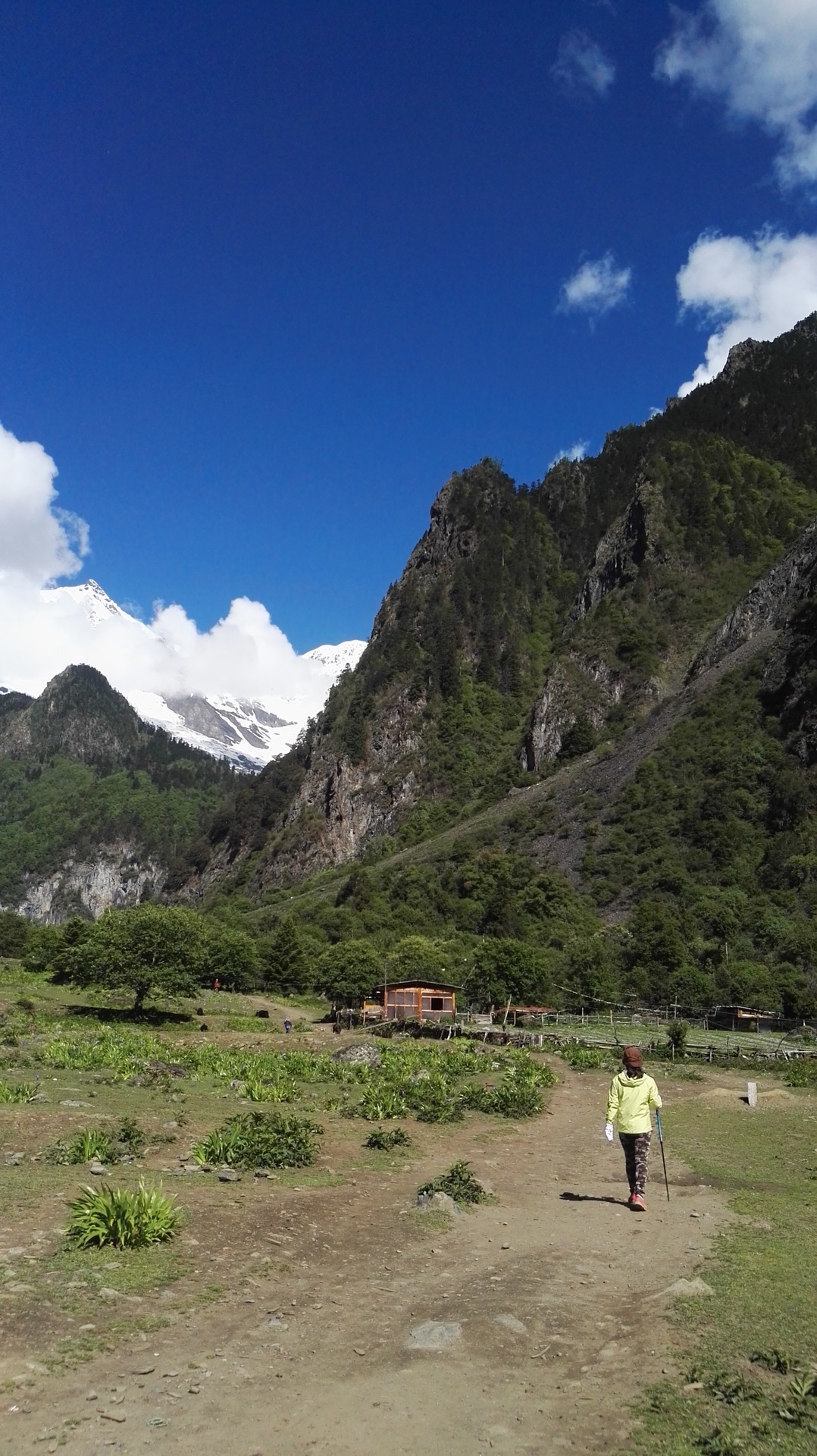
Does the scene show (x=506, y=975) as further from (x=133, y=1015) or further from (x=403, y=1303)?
(x=403, y=1303)

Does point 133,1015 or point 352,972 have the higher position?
point 352,972

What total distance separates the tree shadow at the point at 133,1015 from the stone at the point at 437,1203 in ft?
119

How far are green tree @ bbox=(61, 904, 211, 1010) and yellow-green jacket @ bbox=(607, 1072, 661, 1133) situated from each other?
121 feet

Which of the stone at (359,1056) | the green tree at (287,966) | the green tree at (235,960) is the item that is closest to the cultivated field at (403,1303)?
the stone at (359,1056)

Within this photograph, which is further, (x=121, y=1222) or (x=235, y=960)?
(x=235, y=960)

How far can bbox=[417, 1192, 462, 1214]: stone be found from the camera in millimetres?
11633

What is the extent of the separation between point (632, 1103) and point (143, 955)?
3808 centimetres

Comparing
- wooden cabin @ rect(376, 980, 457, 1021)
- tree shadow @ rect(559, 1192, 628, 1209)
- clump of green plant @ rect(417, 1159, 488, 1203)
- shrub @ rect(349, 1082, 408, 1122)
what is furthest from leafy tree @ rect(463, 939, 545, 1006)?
clump of green plant @ rect(417, 1159, 488, 1203)

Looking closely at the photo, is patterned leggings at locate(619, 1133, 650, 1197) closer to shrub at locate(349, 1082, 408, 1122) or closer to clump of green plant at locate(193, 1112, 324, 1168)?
clump of green plant at locate(193, 1112, 324, 1168)

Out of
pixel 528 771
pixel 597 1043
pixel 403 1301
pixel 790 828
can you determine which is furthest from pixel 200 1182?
pixel 528 771

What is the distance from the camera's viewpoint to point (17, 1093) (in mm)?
17797

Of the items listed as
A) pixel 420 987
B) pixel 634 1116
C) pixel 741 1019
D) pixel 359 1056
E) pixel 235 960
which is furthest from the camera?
pixel 235 960

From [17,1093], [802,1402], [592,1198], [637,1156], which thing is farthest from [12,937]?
[802,1402]

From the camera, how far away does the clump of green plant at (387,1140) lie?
626 inches
